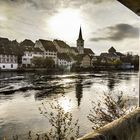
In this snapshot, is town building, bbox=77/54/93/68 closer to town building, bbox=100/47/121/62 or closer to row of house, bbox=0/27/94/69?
row of house, bbox=0/27/94/69

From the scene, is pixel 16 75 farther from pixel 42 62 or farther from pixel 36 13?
pixel 36 13

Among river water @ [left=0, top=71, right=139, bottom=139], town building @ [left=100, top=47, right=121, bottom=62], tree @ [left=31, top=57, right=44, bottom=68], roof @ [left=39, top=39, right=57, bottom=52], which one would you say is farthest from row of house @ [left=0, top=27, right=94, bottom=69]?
river water @ [left=0, top=71, right=139, bottom=139]

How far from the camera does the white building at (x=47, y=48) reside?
33734 millimetres

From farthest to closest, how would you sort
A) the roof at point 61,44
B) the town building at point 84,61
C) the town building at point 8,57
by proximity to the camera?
the town building at point 84,61 → the roof at point 61,44 → the town building at point 8,57

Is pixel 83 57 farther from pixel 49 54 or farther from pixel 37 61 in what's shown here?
pixel 37 61

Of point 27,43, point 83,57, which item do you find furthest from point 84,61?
point 27,43

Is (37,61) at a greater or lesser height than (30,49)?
lesser

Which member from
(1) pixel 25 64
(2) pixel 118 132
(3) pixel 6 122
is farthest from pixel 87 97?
(2) pixel 118 132

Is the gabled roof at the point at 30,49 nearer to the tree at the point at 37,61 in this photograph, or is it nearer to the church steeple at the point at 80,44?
the tree at the point at 37,61

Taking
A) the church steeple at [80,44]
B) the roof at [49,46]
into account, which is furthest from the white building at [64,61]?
the church steeple at [80,44]

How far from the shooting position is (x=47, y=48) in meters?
36.7

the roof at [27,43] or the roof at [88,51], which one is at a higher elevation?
the roof at [27,43]

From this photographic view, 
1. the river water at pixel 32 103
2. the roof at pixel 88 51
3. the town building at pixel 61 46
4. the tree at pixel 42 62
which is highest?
→ the town building at pixel 61 46

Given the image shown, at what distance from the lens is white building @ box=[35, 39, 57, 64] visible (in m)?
33.7
